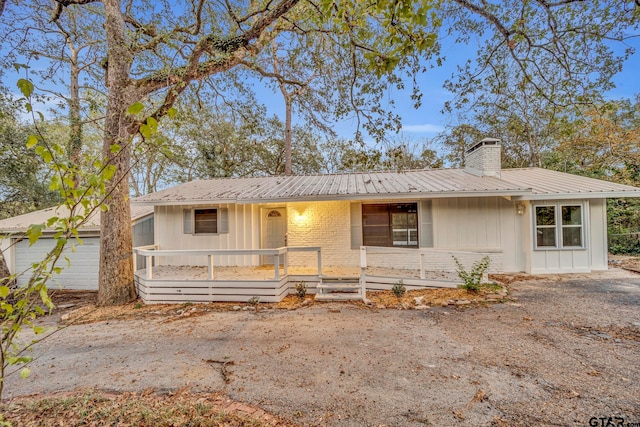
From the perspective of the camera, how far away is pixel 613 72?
15.0 ft

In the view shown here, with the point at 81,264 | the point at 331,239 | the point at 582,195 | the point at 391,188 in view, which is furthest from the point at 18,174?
the point at 582,195

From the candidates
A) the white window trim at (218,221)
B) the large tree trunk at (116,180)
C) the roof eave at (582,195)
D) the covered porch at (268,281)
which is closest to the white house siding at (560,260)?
the roof eave at (582,195)

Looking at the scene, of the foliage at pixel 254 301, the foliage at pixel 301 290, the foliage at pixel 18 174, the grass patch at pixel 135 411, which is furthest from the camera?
the foliage at pixel 18 174

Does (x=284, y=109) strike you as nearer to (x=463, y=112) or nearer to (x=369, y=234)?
(x=369, y=234)

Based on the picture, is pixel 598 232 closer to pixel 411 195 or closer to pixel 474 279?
pixel 474 279

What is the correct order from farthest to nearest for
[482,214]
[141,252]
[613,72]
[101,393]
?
1. [482,214]
2. [141,252]
3. [613,72]
4. [101,393]

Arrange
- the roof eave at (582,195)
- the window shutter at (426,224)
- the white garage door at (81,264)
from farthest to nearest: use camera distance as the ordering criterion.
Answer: the white garage door at (81,264) → the window shutter at (426,224) → the roof eave at (582,195)

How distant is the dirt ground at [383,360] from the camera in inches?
114

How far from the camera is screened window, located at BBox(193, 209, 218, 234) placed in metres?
9.23

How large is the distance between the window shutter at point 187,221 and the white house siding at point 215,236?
74 mm

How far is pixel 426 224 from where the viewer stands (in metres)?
8.51

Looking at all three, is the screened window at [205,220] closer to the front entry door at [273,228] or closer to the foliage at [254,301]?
the front entry door at [273,228]

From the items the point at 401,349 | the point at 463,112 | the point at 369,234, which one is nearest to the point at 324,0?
the point at 463,112

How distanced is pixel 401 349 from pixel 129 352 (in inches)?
161
